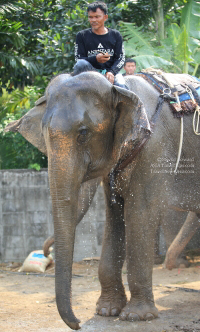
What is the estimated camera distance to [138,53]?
8555 millimetres

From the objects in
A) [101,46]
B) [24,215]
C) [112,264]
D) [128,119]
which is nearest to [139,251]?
[112,264]

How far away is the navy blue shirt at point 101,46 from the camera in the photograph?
174 inches

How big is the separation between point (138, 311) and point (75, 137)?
5.49ft

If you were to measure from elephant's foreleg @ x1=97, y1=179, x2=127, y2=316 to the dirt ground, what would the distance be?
0.45 ft

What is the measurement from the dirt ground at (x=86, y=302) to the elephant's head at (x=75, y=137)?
104 cm

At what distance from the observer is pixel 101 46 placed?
4.42 meters

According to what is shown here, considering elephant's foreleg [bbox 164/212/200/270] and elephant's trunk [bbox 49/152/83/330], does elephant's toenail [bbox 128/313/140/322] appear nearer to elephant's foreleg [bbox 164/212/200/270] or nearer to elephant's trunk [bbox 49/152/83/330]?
elephant's trunk [bbox 49/152/83/330]

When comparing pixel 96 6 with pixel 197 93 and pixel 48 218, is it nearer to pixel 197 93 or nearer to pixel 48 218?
pixel 197 93

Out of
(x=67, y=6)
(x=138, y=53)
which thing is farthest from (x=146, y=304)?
(x=67, y=6)

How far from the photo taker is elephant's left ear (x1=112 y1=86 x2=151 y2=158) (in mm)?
3535

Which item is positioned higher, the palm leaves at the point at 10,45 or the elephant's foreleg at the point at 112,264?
the palm leaves at the point at 10,45

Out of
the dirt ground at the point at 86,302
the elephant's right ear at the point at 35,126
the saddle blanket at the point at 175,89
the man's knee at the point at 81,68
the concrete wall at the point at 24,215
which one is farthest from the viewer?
the concrete wall at the point at 24,215

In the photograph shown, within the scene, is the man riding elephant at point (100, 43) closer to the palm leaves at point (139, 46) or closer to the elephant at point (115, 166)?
the elephant at point (115, 166)

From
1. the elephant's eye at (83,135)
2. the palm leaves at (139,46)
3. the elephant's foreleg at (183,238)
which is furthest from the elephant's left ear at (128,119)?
the palm leaves at (139,46)
